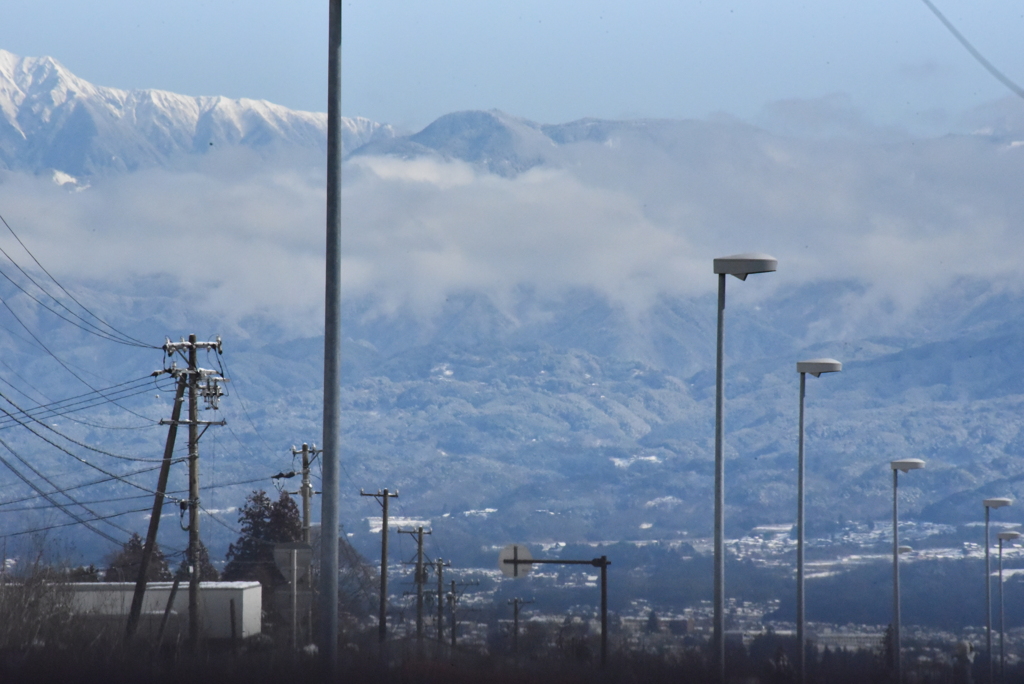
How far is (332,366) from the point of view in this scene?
17.0 meters

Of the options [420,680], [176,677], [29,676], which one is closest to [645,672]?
[420,680]

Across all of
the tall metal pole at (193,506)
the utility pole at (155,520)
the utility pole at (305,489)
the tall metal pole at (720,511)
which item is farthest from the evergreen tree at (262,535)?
the tall metal pole at (720,511)

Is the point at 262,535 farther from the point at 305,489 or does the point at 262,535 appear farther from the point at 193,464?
the point at 193,464

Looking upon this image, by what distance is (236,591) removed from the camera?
183 ft

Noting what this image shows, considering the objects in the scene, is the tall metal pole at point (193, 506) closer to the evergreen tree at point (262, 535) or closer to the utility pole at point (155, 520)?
the utility pole at point (155, 520)

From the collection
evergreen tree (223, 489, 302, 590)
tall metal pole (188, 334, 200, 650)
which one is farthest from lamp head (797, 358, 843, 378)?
evergreen tree (223, 489, 302, 590)

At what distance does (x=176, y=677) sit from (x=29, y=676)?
2.08 meters

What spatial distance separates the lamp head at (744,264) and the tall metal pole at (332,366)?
30.1 ft

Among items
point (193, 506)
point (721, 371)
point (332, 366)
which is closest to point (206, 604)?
point (193, 506)

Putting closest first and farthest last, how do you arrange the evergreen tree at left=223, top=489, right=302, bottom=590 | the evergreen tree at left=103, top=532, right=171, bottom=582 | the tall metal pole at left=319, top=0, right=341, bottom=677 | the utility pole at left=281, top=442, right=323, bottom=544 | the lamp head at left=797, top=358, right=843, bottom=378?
1. the tall metal pole at left=319, top=0, right=341, bottom=677
2. the lamp head at left=797, top=358, right=843, bottom=378
3. the utility pole at left=281, top=442, right=323, bottom=544
4. the evergreen tree at left=103, top=532, right=171, bottom=582
5. the evergreen tree at left=223, top=489, right=302, bottom=590

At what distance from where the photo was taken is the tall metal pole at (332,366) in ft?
54.6

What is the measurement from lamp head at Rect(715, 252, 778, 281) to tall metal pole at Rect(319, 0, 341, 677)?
9.16 meters

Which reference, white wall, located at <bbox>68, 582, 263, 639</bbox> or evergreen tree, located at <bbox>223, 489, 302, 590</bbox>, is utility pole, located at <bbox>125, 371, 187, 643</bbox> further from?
evergreen tree, located at <bbox>223, 489, 302, 590</bbox>

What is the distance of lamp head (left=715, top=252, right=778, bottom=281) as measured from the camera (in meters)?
24.9
